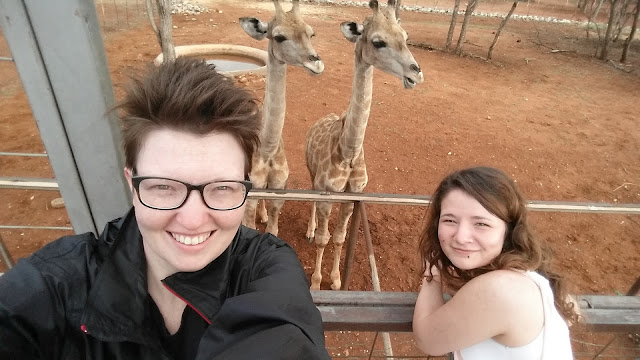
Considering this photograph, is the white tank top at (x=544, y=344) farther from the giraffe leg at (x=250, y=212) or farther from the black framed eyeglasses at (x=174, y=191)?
the giraffe leg at (x=250, y=212)

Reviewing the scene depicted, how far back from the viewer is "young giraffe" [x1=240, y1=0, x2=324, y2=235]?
3.15 m

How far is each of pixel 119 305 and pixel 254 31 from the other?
2798mm

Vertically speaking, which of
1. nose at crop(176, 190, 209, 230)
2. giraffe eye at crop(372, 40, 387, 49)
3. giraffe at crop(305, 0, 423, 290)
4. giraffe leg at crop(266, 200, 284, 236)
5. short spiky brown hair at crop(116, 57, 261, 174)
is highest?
short spiky brown hair at crop(116, 57, 261, 174)

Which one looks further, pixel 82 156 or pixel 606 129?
pixel 606 129

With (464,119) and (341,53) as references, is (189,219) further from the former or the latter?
(341,53)

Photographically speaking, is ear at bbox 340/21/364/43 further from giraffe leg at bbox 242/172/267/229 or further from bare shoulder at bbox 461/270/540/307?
Answer: bare shoulder at bbox 461/270/540/307

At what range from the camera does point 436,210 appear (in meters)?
1.80

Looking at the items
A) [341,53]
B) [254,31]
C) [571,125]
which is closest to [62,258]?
[254,31]

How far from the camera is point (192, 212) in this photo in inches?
40.1

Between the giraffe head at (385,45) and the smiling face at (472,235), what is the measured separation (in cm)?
191

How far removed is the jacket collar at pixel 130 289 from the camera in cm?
106

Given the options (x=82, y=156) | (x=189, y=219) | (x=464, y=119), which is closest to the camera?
(x=189, y=219)

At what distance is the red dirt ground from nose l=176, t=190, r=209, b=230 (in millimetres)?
485

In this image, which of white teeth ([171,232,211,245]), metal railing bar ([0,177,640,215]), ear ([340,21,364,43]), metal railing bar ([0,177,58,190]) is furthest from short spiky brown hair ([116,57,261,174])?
ear ([340,21,364,43])
